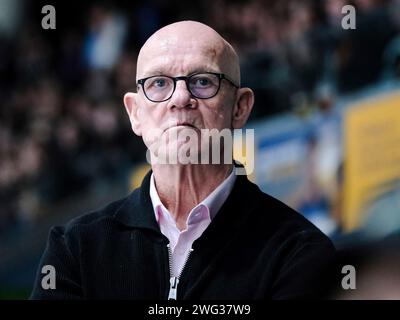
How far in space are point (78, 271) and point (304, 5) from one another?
348cm

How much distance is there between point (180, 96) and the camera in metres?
1.81

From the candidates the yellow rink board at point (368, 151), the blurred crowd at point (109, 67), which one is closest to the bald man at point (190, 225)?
the blurred crowd at point (109, 67)

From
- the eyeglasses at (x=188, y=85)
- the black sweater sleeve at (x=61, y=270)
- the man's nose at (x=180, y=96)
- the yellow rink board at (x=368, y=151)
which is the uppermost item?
the yellow rink board at (x=368, y=151)

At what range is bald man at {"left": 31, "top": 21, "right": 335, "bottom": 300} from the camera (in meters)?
1.82

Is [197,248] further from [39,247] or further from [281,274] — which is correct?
[39,247]

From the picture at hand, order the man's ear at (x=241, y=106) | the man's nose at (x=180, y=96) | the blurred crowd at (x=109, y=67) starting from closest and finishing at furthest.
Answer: the man's nose at (x=180, y=96)
the man's ear at (x=241, y=106)
the blurred crowd at (x=109, y=67)

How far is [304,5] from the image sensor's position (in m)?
5.10

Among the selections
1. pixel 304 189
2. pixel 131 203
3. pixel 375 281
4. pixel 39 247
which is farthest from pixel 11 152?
pixel 131 203

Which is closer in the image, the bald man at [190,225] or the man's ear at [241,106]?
the bald man at [190,225]

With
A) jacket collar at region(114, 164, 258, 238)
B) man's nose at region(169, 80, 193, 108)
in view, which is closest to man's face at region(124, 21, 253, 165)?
man's nose at region(169, 80, 193, 108)

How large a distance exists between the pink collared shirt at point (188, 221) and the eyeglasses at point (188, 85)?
189 mm

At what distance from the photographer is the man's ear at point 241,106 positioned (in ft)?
6.33

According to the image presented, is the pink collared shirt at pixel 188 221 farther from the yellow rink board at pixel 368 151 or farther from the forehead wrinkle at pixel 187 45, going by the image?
the yellow rink board at pixel 368 151

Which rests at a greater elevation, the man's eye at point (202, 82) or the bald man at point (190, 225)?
the man's eye at point (202, 82)
